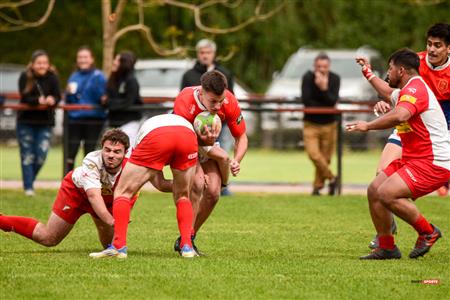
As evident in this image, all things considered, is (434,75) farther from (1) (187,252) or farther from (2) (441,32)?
(1) (187,252)

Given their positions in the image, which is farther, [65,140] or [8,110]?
[8,110]

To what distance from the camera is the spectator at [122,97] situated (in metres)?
16.9

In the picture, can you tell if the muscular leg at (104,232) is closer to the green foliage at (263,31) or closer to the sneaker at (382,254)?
the sneaker at (382,254)

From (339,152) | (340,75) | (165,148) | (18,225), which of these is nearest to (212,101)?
(165,148)

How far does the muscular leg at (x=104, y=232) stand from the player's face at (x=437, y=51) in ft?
10.8

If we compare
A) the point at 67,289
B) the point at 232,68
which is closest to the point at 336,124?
the point at 67,289

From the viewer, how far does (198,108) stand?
10648 millimetres

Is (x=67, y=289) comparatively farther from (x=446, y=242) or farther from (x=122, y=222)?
(x=446, y=242)

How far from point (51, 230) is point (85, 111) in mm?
6735

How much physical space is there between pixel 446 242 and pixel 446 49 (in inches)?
77.6

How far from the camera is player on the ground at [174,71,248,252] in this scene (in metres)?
10.4

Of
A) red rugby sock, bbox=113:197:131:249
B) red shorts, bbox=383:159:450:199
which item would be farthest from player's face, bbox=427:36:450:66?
red rugby sock, bbox=113:197:131:249

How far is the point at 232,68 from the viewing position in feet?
118

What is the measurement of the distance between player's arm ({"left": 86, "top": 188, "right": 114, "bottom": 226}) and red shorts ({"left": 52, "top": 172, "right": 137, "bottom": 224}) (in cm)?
31
